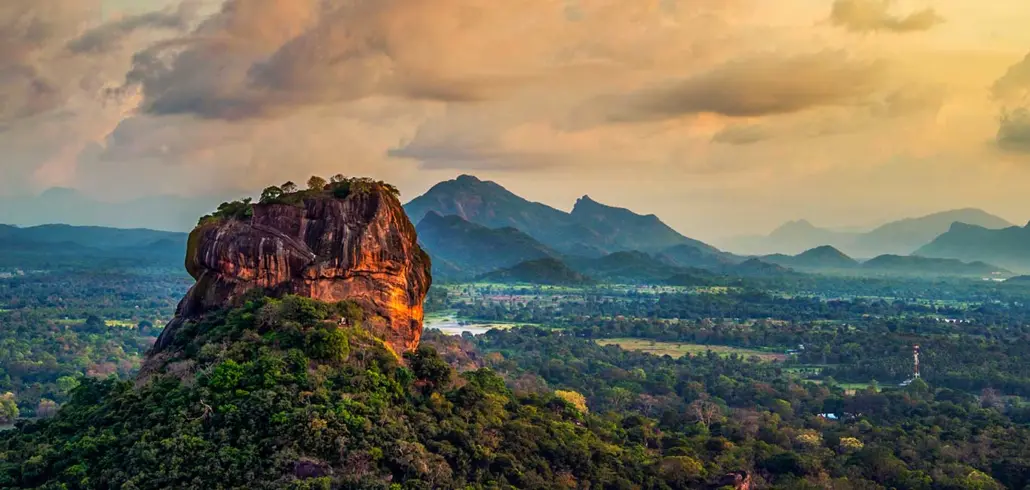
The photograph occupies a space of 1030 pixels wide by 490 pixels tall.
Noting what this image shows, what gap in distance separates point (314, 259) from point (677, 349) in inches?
2767

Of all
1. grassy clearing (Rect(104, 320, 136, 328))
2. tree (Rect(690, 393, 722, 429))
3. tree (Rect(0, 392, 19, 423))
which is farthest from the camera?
grassy clearing (Rect(104, 320, 136, 328))

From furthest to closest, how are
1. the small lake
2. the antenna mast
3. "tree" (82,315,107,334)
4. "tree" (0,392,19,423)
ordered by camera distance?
the small lake < "tree" (82,315,107,334) < the antenna mast < "tree" (0,392,19,423)

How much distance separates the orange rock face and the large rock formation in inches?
1.5

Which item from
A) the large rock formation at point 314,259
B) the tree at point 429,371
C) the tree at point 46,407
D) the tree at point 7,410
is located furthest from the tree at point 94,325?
the tree at point 429,371

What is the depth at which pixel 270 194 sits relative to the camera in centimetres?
3709

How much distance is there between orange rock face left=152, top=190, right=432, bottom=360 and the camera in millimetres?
35250

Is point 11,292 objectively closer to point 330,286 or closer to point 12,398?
point 12,398

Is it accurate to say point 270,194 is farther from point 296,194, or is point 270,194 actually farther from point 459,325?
point 459,325

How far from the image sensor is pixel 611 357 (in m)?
89.2

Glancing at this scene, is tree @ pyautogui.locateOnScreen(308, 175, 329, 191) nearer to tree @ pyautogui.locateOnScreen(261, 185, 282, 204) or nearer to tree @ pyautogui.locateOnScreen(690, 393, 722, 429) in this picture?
tree @ pyautogui.locateOnScreen(261, 185, 282, 204)

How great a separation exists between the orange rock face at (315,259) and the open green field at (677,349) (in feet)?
198

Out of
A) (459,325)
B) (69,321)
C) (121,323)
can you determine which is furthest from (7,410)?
(459,325)

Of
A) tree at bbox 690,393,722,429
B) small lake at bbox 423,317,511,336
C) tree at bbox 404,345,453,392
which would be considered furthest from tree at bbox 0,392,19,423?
small lake at bbox 423,317,511,336

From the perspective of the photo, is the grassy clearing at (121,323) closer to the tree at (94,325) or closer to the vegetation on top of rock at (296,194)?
the tree at (94,325)
